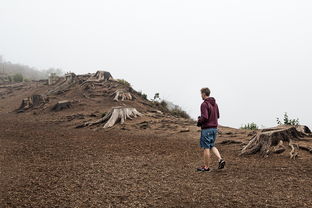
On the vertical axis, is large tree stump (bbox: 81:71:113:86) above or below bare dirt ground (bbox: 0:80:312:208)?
above

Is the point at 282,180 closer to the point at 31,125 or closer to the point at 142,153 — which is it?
the point at 142,153

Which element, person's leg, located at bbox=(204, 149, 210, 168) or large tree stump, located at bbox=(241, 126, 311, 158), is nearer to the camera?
person's leg, located at bbox=(204, 149, 210, 168)

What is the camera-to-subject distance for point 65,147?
425 inches

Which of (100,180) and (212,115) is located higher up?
(212,115)

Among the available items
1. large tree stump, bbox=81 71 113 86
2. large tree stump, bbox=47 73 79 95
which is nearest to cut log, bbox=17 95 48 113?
large tree stump, bbox=47 73 79 95

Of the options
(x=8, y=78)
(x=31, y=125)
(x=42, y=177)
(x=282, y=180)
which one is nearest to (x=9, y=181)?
(x=42, y=177)

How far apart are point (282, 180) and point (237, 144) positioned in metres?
4.53

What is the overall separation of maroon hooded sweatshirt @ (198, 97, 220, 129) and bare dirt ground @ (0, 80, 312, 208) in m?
1.25

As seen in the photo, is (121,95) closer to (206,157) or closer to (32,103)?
(32,103)

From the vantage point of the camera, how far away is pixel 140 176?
22.7 feet

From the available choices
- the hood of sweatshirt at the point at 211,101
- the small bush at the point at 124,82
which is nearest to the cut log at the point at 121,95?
the small bush at the point at 124,82

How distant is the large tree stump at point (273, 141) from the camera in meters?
8.80

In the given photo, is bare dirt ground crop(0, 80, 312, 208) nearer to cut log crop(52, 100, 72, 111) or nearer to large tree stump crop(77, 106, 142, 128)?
large tree stump crop(77, 106, 142, 128)

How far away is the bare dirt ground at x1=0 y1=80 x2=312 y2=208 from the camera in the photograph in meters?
5.27
